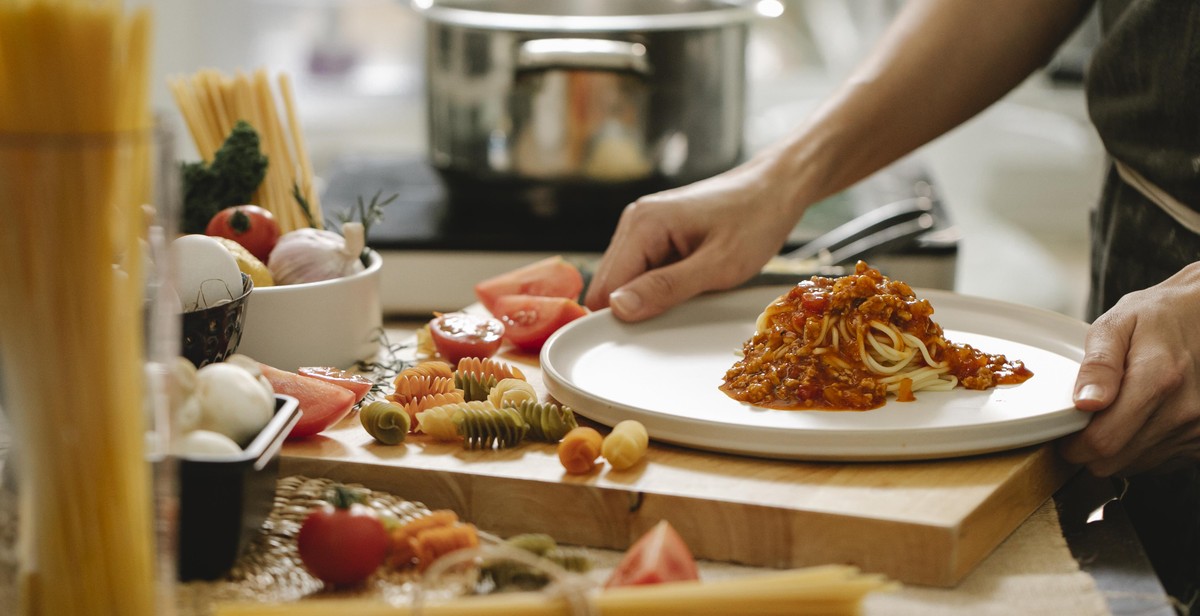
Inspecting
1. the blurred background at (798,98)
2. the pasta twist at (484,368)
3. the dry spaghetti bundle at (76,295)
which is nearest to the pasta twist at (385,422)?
the pasta twist at (484,368)

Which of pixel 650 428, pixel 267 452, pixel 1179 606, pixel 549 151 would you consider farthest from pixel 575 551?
pixel 549 151

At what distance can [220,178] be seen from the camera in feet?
4.34

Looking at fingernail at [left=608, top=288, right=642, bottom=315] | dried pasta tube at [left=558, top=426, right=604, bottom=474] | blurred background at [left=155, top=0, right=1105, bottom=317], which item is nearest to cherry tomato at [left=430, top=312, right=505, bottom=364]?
fingernail at [left=608, top=288, right=642, bottom=315]

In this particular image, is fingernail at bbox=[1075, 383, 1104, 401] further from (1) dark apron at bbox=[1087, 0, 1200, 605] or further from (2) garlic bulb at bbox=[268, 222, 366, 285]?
(2) garlic bulb at bbox=[268, 222, 366, 285]

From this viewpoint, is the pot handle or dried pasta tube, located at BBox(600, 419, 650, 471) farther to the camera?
the pot handle

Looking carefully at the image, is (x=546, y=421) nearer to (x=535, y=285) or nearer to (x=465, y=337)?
(x=465, y=337)

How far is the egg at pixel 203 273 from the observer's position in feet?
3.47

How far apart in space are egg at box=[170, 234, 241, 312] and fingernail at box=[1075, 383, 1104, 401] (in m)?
0.77

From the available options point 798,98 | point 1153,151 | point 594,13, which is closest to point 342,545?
point 1153,151

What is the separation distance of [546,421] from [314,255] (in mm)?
366

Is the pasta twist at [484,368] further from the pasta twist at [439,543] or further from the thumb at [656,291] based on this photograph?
the pasta twist at [439,543]

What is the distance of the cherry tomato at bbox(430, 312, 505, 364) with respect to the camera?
4.28ft

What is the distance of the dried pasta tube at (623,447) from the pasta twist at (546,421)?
77 millimetres

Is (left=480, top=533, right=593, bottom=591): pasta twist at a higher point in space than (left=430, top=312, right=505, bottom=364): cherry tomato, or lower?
higher
